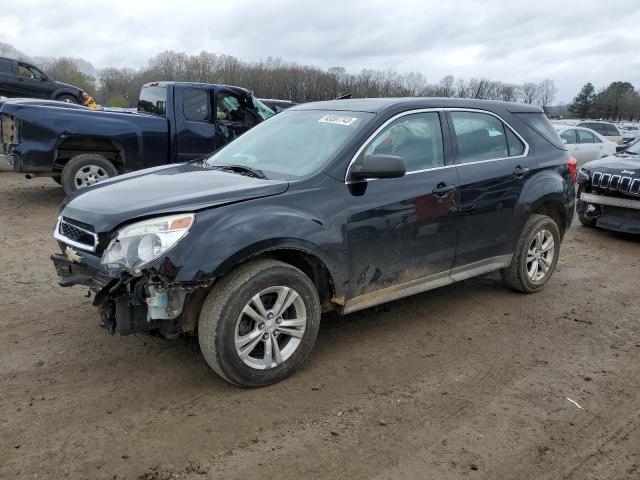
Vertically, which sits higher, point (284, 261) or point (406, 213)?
point (406, 213)

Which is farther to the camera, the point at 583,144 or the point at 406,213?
the point at 583,144

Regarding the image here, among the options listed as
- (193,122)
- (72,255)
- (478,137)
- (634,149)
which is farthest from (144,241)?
(634,149)

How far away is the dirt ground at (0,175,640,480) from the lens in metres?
2.84

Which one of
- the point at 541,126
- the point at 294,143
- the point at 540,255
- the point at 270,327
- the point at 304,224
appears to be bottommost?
the point at 270,327

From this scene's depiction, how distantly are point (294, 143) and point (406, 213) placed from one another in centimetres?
103

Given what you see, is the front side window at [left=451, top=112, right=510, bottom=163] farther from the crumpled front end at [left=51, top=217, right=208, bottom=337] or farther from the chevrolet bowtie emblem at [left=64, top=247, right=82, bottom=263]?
the chevrolet bowtie emblem at [left=64, top=247, right=82, bottom=263]

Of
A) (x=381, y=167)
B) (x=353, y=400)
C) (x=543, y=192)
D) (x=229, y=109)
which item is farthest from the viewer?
(x=229, y=109)

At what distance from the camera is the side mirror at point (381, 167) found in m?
3.76

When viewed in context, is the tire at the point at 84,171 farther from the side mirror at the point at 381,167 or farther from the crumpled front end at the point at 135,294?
the side mirror at the point at 381,167

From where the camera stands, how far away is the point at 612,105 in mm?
92625

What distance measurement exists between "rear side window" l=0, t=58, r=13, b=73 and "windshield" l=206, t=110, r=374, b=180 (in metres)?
16.5

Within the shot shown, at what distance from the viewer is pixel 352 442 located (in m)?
3.01

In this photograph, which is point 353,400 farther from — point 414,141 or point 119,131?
point 119,131

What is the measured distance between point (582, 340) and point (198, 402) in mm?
3076
